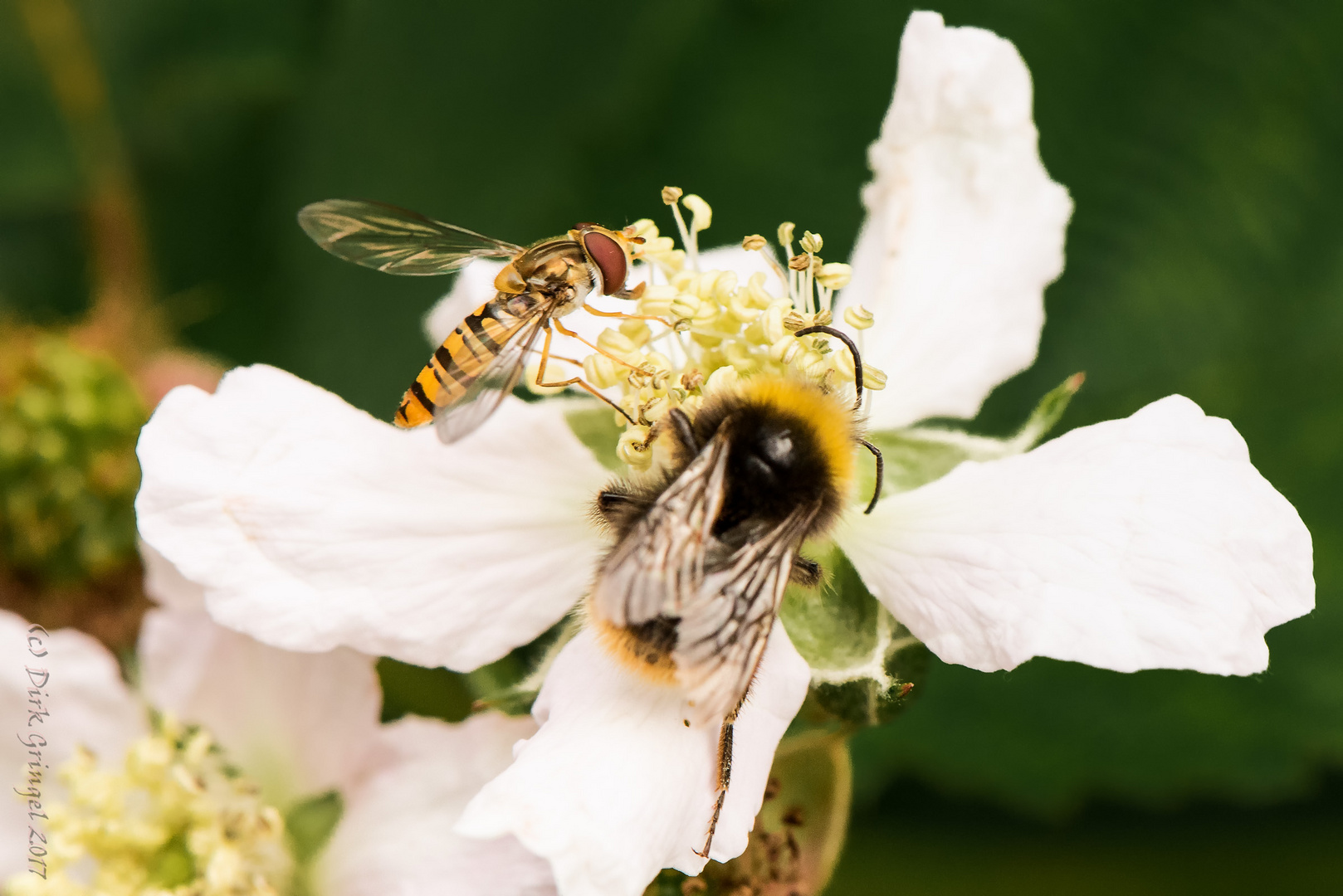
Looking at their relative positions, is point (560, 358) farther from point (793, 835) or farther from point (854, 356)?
point (793, 835)

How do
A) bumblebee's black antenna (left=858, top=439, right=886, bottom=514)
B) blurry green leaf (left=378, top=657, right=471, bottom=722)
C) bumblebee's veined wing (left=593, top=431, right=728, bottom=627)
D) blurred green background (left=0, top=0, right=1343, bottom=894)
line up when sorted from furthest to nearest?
blurred green background (left=0, top=0, right=1343, bottom=894) → blurry green leaf (left=378, top=657, right=471, bottom=722) → bumblebee's black antenna (left=858, top=439, right=886, bottom=514) → bumblebee's veined wing (left=593, top=431, right=728, bottom=627)

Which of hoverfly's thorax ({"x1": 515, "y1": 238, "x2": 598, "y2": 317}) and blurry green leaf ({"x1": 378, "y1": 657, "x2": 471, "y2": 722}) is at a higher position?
hoverfly's thorax ({"x1": 515, "y1": 238, "x2": 598, "y2": 317})

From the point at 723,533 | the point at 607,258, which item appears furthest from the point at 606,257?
the point at 723,533

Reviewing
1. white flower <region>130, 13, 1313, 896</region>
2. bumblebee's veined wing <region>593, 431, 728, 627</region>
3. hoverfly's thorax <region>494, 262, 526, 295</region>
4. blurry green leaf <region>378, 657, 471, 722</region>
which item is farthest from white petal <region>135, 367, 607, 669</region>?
blurry green leaf <region>378, 657, 471, 722</region>

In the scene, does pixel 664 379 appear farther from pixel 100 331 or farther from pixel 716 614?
pixel 100 331

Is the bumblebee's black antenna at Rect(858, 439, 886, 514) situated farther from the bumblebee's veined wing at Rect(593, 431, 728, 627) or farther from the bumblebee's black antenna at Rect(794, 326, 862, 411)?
the bumblebee's veined wing at Rect(593, 431, 728, 627)

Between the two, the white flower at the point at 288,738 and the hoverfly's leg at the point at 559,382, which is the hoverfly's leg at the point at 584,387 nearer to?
the hoverfly's leg at the point at 559,382
